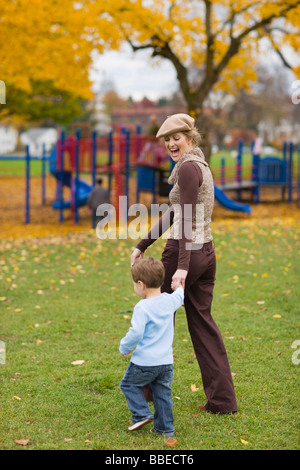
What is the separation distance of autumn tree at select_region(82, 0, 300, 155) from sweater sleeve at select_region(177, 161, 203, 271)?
11746mm

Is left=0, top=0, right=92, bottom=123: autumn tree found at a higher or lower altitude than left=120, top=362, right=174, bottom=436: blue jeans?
higher

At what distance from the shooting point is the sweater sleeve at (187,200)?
12.4 feet

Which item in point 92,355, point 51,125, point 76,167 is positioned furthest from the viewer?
point 51,125

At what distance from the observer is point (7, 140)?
52625 mm

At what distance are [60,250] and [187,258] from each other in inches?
287

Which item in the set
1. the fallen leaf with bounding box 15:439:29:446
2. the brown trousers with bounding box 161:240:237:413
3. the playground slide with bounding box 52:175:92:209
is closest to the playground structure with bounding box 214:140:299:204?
the playground slide with bounding box 52:175:92:209

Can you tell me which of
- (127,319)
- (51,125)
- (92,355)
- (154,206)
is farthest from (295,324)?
(51,125)

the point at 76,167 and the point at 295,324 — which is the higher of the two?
the point at 76,167

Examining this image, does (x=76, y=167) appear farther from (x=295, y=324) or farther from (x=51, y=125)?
(x=51, y=125)

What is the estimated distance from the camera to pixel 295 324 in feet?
20.8

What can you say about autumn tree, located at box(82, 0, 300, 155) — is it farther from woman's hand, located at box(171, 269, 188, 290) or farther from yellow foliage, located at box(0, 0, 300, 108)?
woman's hand, located at box(171, 269, 188, 290)

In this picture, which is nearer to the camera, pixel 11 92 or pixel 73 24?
pixel 73 24

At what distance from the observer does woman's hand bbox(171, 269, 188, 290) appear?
3.78 metres

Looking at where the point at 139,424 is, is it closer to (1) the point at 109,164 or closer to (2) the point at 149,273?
(2) the point at 149,273
